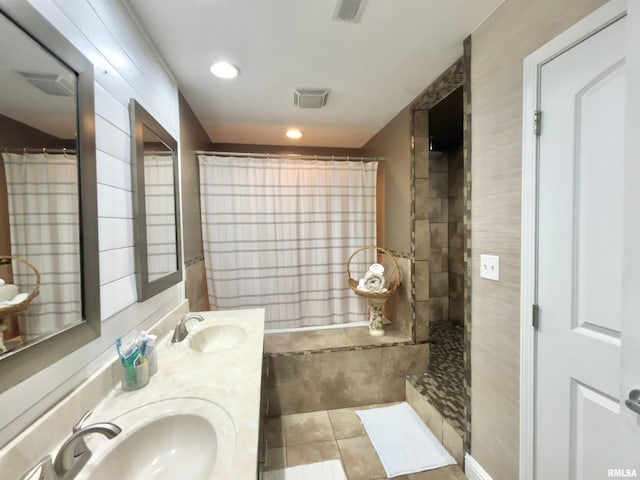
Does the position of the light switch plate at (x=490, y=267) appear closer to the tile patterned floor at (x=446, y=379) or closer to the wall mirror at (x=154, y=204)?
the tile patterned floor at (x=446, y=379)

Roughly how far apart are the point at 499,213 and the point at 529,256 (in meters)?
0.24

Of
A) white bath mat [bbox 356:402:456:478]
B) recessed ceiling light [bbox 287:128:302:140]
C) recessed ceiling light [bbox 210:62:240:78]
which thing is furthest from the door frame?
recessed ceiling light [bbox 287:128:302:140]

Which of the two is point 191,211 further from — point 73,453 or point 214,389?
point 73,453

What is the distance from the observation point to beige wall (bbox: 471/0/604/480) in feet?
3.73

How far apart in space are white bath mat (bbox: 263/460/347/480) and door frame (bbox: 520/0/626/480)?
95 cm

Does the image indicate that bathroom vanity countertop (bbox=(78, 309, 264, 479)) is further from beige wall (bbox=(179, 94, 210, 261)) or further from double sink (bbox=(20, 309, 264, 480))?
beige wall (bbox=(179, 94, 210, 261))

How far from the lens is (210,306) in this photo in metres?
2.44

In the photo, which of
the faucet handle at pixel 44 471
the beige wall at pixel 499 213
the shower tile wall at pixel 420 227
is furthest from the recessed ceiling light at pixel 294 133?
the faucet handle at pixel 44 471

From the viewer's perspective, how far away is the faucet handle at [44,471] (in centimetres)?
57

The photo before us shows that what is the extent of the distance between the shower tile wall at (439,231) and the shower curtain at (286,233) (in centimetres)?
107

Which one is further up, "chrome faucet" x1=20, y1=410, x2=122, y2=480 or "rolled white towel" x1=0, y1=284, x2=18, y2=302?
"rolled white towel" x1=0, y1=284, x2=18, y2=302

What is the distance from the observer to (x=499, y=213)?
4.06 feet

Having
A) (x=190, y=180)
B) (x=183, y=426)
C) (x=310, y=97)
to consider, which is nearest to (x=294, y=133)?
(x=310, y=97)

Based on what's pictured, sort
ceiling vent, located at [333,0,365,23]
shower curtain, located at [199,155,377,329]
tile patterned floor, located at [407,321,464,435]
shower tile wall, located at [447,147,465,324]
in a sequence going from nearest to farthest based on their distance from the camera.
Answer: ceiling vent, located at [333,0,365,23] < tile patterned floor, located at [407,321,464,435] < shower curtain, located at [199,155,377,329] < shower tile wall, located at [447,147,465,324]
